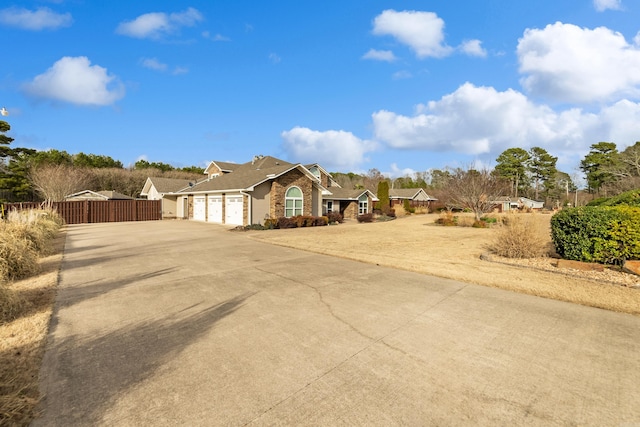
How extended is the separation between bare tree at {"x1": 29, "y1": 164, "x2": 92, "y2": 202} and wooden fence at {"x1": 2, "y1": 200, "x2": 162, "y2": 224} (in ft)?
35.4

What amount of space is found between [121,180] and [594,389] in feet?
Answer: 179

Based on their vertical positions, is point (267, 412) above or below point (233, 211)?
below

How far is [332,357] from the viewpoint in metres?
3.67

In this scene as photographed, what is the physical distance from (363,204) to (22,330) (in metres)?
31.0

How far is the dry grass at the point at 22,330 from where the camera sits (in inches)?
107

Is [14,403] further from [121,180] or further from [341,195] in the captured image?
[121,180]

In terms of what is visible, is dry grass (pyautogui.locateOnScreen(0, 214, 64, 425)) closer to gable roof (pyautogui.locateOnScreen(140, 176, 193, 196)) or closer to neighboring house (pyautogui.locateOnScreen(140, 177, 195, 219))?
neighboring house (pyautogui.locateOnScreen(140, 177, 195, 219))

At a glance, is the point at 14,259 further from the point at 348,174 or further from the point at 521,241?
the point at 348,174

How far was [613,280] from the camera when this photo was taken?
6.84 metres

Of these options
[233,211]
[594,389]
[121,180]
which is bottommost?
[594,389]

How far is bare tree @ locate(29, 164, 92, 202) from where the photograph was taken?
111 feet

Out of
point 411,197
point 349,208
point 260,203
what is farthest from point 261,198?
point 411,197

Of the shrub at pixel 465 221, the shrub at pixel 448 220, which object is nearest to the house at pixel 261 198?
the shrub at pixel 448 220

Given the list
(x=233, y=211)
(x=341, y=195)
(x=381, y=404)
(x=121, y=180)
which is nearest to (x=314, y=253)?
(x=381, y=404)
